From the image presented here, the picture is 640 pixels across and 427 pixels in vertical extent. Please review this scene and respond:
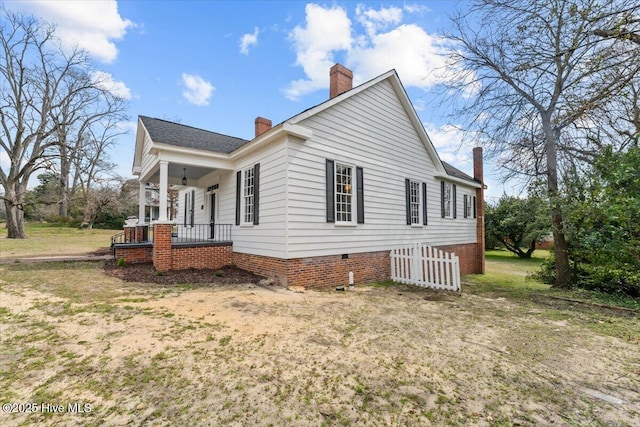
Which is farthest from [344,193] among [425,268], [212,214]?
[212,214]

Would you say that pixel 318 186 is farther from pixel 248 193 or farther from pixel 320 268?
pixel 248 193

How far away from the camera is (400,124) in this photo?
11.0 meters

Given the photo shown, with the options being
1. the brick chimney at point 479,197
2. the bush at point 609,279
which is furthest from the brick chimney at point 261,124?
the bush at point 609,279

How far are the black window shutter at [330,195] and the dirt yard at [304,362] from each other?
9.27 feet

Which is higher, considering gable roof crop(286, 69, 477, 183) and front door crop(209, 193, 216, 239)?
gable roof crop(286, 69, 477, 183)

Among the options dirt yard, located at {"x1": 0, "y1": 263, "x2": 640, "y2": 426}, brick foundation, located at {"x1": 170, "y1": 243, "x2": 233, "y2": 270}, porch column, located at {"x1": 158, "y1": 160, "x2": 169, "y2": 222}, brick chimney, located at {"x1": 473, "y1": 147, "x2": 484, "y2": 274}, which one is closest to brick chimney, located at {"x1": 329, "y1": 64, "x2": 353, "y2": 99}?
porch column, located at {"x1": 158, "y1": 160, "x2": 169, "y2": 222}

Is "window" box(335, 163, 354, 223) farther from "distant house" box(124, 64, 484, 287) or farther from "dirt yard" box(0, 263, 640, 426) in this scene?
"dirt yard" box(0, 263, 640, 426)

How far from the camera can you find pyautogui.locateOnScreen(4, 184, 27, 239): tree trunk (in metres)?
19.8

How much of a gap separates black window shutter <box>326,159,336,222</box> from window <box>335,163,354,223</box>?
1.10 ft

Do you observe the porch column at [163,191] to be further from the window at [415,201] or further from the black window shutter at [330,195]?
the window at [415,201]

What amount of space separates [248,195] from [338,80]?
16.6 feet

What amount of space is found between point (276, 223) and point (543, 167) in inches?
368

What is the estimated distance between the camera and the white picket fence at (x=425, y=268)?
7901 millimetres

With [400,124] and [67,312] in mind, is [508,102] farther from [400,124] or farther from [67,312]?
[67,312]
